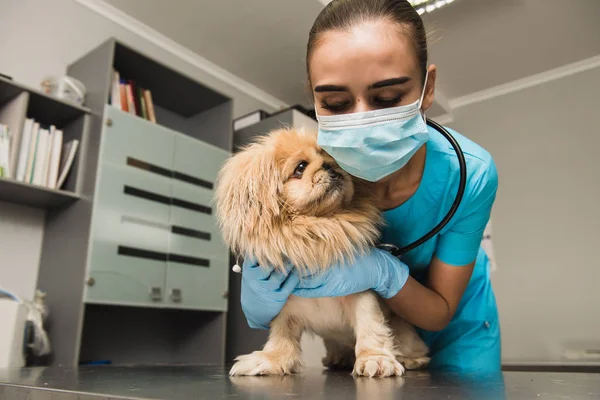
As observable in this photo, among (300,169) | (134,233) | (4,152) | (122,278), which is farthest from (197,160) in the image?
(300,169)

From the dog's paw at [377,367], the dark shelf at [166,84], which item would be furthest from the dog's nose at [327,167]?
the dark shelf at [166,84]

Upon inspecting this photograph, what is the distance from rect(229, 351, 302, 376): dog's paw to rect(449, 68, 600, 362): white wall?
3099 mm

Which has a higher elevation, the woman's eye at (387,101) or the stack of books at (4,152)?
the stack of books at (4,152)

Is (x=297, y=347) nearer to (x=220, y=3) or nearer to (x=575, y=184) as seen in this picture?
(x=220, y=3)

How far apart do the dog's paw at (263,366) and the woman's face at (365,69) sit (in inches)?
22.7

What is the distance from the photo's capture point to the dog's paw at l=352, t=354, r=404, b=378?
88cm

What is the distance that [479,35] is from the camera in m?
3.49

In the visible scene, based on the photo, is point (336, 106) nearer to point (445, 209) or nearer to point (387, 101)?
point (387, 101)

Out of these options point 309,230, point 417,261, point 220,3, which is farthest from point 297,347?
point 220,3

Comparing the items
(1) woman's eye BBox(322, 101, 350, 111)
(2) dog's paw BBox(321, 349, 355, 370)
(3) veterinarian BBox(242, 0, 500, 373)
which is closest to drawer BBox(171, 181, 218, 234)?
(2) dog's paw BBox(321, 349, 355, 370)

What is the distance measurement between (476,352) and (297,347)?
63 cm

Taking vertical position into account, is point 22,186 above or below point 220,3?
below

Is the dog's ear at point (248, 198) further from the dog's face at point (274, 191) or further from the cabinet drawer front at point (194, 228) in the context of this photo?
the cabinet drawer front at point (194, 228)

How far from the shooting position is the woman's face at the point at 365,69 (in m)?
0.92
